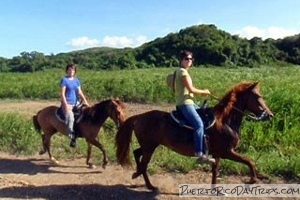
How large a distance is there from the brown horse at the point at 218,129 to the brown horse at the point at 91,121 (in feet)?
3.93

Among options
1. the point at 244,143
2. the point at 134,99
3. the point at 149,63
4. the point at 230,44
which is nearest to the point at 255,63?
the point at 230,44

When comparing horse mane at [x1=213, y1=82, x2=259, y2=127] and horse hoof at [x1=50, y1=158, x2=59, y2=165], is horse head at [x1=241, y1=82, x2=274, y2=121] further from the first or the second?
horse hoof at [x1=50, y1=158, x2=59, y2=165]

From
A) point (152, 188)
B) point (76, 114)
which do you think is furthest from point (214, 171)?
point (76, 114)

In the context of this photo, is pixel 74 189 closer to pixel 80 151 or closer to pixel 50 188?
pixel 50 188

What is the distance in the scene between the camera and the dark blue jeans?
5.68m

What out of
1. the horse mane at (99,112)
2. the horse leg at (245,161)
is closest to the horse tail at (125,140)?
the horse mane at (99,112)

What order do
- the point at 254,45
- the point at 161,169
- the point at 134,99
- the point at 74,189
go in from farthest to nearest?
the point at 254,45 < the point at 134,99 < the point at 161,169 < the point at 74,189

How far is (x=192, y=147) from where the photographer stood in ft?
19.3

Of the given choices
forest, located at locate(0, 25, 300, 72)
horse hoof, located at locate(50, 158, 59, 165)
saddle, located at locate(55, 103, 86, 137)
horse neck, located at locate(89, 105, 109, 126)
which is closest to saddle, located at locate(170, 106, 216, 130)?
horse neck, located at locate(89, 105, 109, 126)

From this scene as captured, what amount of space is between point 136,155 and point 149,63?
A: 5861 cm

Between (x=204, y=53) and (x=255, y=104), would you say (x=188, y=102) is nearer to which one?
(x=255, y=104)

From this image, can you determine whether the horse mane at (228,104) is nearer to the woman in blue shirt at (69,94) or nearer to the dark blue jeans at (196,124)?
the dark blue jeans at (196,124)

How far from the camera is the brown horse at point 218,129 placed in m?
5.77

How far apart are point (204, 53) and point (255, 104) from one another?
5924 centimetres
